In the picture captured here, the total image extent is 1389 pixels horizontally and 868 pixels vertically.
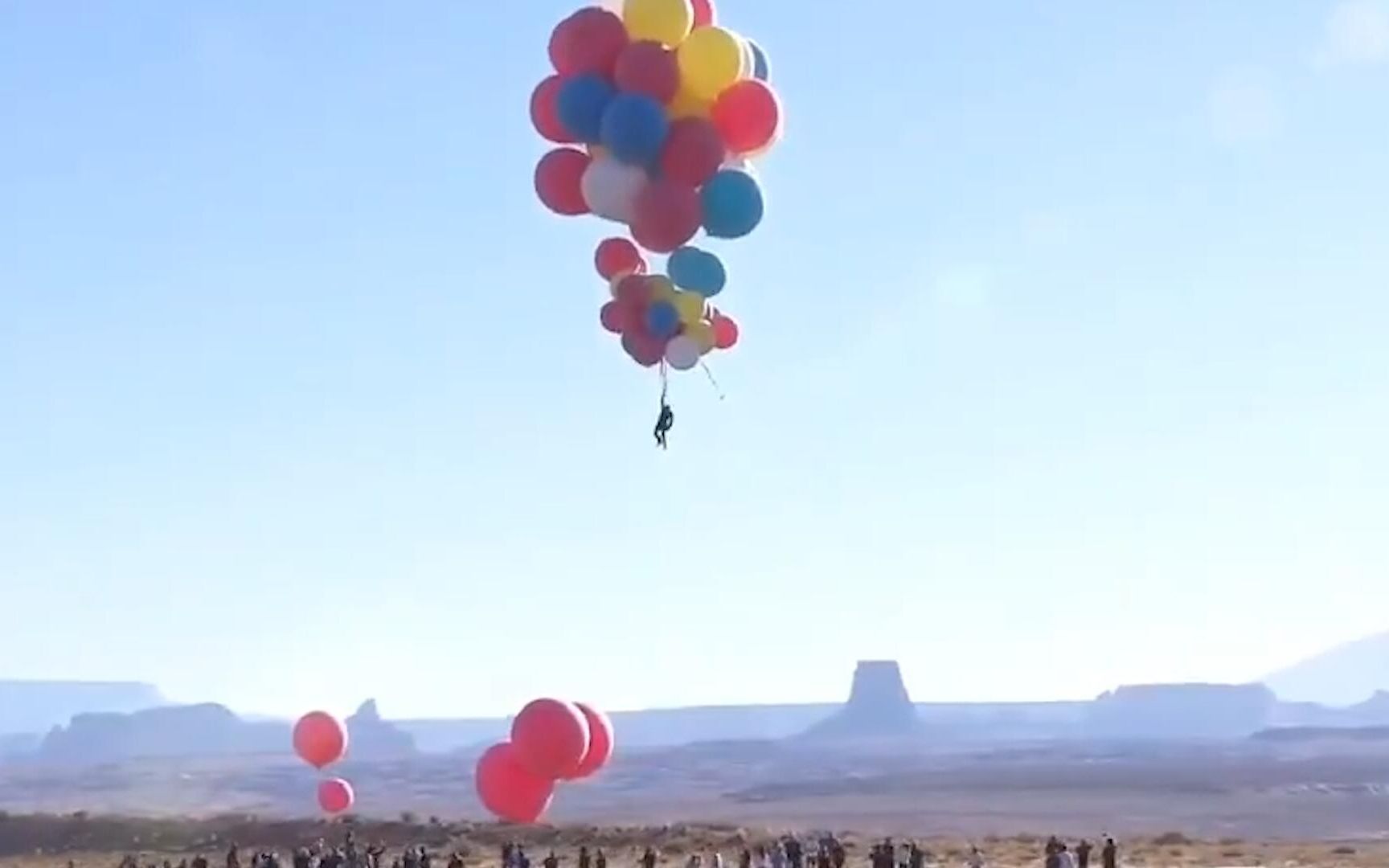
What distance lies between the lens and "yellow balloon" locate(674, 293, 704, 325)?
1989cm

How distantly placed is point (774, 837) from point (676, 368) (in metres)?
30.0

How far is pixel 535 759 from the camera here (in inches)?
857

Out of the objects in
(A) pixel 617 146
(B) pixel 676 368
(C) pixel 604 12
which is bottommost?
(B) pixel 676 368

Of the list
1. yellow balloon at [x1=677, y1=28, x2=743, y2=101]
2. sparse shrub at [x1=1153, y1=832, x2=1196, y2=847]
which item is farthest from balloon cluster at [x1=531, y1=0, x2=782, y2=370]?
sparse shrub at [x1=1153, y1=832, x2=1196, y2=847]

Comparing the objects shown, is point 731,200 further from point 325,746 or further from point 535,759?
point 325,746

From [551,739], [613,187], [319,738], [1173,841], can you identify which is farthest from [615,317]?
[1173,841]

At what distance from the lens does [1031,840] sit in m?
48.9

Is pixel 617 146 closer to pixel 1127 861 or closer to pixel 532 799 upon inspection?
pixel 532 799

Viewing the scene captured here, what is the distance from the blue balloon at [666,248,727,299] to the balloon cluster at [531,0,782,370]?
0.06 ft

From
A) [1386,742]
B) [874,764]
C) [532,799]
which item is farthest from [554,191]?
[1386,742]

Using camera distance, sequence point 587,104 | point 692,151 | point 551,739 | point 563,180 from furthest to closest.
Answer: point 551,739 < point 563,180 < point 587,104 < point 692,151

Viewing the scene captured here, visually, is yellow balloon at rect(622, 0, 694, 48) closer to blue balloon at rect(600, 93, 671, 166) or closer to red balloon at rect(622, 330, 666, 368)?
blue balloon at rect(600, 93, 671, 166)

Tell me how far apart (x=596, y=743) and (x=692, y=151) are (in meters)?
7.71

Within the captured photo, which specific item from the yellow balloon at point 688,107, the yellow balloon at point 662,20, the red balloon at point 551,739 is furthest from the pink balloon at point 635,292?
the red balloon at point 551,739
